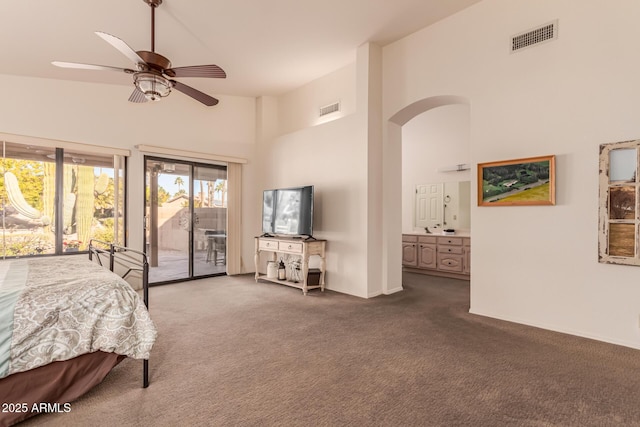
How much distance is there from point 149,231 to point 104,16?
3180 millimetres

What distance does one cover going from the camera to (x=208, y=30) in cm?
351

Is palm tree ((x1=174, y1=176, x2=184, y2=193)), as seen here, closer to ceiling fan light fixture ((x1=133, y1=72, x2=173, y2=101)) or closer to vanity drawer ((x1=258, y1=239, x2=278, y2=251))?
vanity drawer ((x1=258, y1=239, x2=278, y2=251))

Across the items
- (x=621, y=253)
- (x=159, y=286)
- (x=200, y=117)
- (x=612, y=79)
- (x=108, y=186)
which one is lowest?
(x=159, y=286)

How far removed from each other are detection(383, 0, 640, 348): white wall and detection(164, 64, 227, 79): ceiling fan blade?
8.81 feet

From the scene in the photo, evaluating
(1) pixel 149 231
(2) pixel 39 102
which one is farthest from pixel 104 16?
(1) pixel 149 231

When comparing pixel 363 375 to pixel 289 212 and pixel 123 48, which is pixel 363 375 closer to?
pixel 123 48

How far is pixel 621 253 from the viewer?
107 inches

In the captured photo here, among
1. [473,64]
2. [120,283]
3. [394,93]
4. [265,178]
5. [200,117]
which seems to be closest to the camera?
[120,283]

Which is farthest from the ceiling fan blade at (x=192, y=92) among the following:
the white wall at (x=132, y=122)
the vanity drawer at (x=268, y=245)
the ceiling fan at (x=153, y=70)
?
the vanity drawer at (x=268, y=245)

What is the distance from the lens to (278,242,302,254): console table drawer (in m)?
4.64

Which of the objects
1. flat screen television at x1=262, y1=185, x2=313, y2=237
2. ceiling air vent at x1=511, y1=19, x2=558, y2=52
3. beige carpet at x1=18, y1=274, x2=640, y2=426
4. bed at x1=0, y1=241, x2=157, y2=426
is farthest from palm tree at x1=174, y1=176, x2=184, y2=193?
ceiling air vent at x1=511, y1=19, x2=558, y2=52

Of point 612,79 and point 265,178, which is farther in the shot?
point 265,178

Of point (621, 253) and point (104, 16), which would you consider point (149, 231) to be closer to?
point (104, 16)

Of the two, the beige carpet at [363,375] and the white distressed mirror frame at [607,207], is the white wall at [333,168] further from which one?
the white distressed mirror frame at [607,207]
